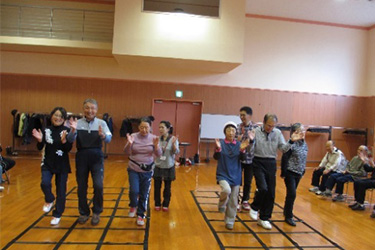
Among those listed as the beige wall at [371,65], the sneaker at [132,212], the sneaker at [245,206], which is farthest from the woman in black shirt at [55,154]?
the beige wall at [371,65]

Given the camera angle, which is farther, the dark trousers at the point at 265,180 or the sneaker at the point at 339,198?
the sneaker at the point at 339,198

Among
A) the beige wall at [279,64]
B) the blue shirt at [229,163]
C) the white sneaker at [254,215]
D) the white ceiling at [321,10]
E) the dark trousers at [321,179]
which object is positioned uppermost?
the white ceiling at [321,10]

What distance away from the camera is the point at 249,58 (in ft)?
35.2

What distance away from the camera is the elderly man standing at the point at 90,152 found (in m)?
3.65

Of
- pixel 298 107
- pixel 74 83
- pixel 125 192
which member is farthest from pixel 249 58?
pixel 125 192

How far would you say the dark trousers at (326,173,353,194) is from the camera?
573 cm

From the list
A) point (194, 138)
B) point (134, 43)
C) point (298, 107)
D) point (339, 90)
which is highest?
point (134, 43)

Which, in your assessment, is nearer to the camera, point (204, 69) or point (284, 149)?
point (284, 149)

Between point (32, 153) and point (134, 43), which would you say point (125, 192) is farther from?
point (32, 153)

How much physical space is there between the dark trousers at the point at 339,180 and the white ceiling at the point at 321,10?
20.6ft

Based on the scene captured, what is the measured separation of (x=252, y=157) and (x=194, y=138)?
6613 mm

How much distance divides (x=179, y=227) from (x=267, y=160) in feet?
4.82

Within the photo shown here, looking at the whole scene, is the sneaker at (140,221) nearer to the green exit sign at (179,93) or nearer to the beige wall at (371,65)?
the green exit sign at (179,93)

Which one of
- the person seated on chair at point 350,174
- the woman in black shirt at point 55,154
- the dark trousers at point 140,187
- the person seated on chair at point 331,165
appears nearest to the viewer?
the woman in black shirt at point 55,154
